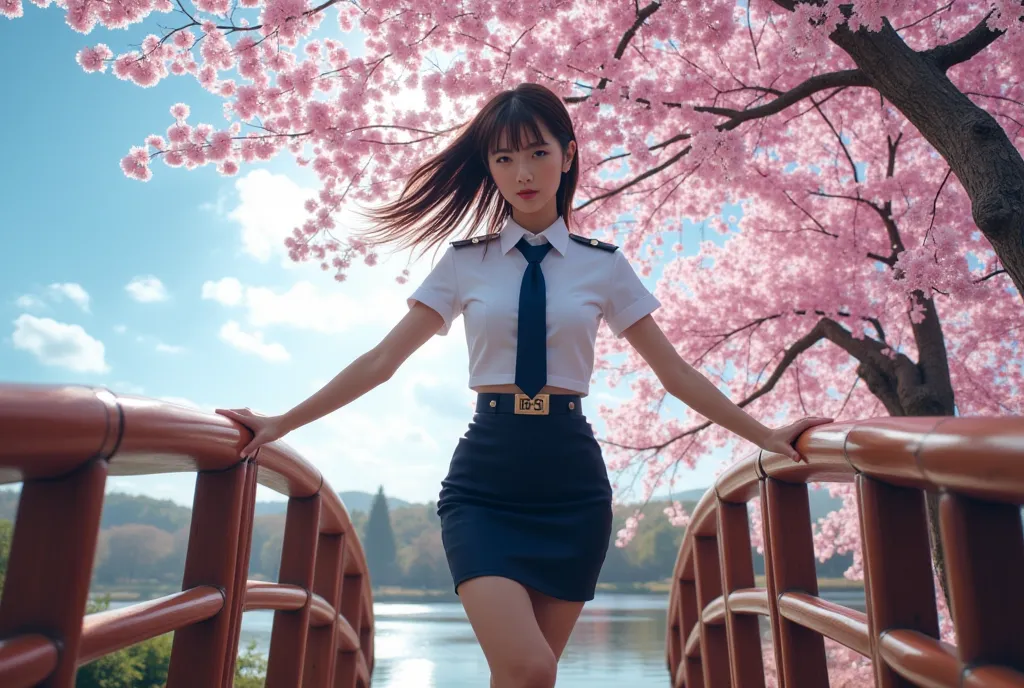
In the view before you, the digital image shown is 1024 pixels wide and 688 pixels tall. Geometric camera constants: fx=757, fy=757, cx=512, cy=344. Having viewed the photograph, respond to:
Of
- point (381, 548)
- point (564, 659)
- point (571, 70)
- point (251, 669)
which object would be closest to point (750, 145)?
point (571, 70)

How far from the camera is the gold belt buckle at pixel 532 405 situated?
188 cm

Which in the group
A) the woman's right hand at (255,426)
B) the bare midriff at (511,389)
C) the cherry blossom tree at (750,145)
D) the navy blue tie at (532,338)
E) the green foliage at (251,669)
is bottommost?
the green foliage at (251,669)

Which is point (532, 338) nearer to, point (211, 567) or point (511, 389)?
point (511, 389)

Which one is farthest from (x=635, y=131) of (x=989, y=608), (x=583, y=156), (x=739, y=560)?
(x=989, y=608)

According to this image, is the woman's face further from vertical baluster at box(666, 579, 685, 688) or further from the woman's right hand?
vertical baluster at box(666, 579, 685, 688)

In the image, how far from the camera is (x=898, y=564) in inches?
46.3

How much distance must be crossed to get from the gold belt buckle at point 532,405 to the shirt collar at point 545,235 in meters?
0.46

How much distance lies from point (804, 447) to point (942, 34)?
6.42 metres

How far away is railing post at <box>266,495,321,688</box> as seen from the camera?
6.63 feet

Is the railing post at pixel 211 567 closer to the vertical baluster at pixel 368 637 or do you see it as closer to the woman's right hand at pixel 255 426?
the woman's right hand at pixel 255 426

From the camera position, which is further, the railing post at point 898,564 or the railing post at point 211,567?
the railing post at point 211,567

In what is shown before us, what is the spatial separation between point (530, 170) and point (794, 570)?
1.24 metres

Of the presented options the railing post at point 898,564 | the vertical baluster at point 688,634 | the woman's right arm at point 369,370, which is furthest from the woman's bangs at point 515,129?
the vertical baluster at point 688,634

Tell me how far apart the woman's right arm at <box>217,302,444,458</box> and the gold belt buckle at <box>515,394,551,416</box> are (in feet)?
1.10
